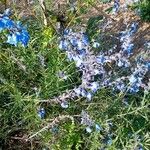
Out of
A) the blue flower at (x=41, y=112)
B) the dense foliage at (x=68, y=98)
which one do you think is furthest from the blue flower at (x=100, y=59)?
the blue flower at (x=41, y=112)

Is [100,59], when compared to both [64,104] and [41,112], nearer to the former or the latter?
[64,104]

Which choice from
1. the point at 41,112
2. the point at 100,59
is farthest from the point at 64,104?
the point at 100,59

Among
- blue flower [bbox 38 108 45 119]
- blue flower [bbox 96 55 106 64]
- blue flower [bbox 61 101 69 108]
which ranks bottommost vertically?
blue flower [bbox 38 108 45 119]

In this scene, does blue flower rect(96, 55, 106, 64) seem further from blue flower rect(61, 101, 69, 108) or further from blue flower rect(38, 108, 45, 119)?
blue flower rect(38, 108, 45, 119)

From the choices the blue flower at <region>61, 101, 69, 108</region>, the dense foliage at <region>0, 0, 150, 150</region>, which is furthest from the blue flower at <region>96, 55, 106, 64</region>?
the blue flower at <region>61, 101, 69, 108</region>

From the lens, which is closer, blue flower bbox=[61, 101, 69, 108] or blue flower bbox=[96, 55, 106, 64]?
blue flower bbox=[61, 101, 69, 108]

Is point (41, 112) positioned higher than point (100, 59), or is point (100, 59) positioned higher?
point (100, 59)

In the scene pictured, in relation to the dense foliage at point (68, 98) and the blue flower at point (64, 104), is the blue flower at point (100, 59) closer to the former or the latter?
the dense foliage at point (68, 98)

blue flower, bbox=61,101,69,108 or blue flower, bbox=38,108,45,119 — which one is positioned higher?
blue flower, bbox=61,101,69,108

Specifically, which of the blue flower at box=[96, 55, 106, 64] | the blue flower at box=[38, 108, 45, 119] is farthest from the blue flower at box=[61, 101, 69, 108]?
the blue flower at box=[96, 55, 106, 64]

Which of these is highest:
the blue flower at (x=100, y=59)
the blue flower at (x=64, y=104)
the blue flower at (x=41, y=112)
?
the blue flower at (x=100, y=59)

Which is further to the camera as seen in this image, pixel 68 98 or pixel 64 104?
pixel 68 98

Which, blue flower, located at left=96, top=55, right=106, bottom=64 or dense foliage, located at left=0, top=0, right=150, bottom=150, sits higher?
blue flower, located at left=96, top=55, right=106, bottom=64
